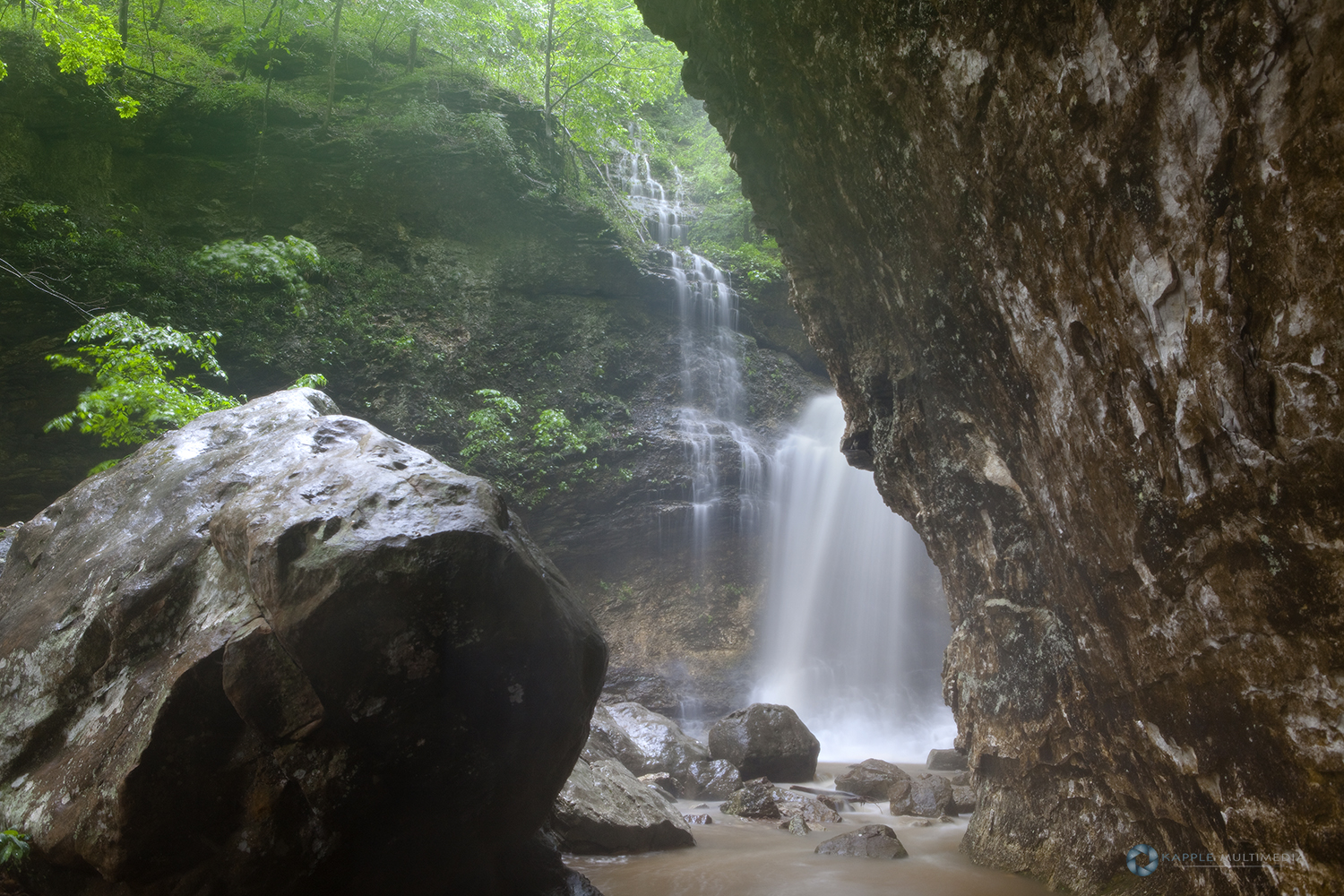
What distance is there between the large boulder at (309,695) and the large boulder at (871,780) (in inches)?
245

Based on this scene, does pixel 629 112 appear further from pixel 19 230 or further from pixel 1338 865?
pixel 1338 865

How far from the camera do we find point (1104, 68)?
9.21 feet

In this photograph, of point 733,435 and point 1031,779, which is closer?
point 1031,779

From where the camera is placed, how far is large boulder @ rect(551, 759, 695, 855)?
5.36 m

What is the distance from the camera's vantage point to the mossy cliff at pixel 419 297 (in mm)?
10930

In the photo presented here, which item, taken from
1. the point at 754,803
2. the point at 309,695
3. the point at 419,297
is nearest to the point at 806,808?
the point at 754,803

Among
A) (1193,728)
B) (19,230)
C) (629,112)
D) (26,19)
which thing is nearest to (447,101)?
(629,112)

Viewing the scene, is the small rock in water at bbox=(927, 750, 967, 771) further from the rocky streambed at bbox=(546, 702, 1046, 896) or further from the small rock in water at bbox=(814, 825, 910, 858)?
the small rock in water at bbox=(814, 825, 910, 858)

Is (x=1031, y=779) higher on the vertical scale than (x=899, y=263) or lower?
lower

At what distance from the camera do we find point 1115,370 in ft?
10.7

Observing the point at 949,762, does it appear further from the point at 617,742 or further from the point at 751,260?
the point at 751,260

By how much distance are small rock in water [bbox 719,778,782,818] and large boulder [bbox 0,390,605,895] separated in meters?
4.42

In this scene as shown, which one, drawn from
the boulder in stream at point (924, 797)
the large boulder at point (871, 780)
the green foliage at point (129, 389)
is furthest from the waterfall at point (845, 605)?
the green foliage at point (129, 389)

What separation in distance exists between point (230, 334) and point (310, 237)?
287cm
